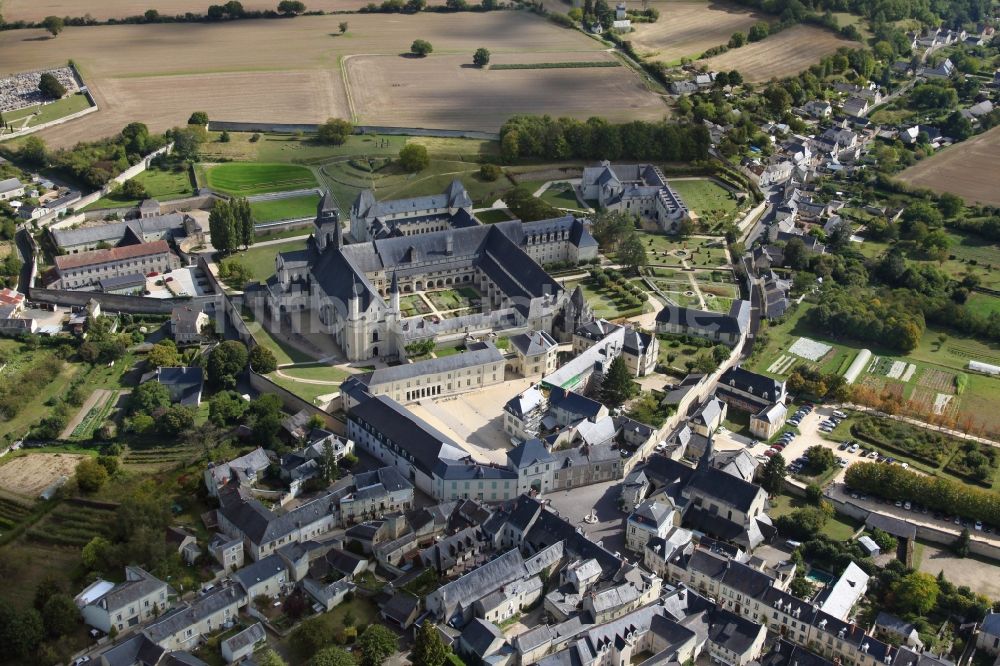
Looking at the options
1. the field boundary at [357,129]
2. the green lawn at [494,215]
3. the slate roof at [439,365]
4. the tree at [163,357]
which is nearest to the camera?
the slate roof at [439,365]

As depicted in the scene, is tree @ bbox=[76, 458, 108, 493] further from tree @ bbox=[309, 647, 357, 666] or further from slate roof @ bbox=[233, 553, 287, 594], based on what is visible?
tree @ bbox=[309, 647, 357, 666]

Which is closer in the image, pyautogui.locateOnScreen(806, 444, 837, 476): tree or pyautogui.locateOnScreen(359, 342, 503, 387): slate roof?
pyautogui.locateOnScreen(806, 444, 837, 476): tree

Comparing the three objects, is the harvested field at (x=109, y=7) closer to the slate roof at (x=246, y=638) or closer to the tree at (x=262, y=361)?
the tree at (x=262, y=361)

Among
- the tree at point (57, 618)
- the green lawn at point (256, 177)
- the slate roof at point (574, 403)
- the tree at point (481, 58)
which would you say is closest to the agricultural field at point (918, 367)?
the slate roof at point (574, 403)

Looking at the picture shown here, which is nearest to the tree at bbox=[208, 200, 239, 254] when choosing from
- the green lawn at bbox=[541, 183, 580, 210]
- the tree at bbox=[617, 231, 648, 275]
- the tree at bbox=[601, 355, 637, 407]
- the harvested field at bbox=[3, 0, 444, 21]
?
the green lawn at bbox=[541, 183, 580, 210]

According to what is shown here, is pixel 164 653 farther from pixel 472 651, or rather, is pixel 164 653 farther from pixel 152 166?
pixel 152 166

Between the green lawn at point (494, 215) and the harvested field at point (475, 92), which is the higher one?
the harvested field at point (475, 92)
